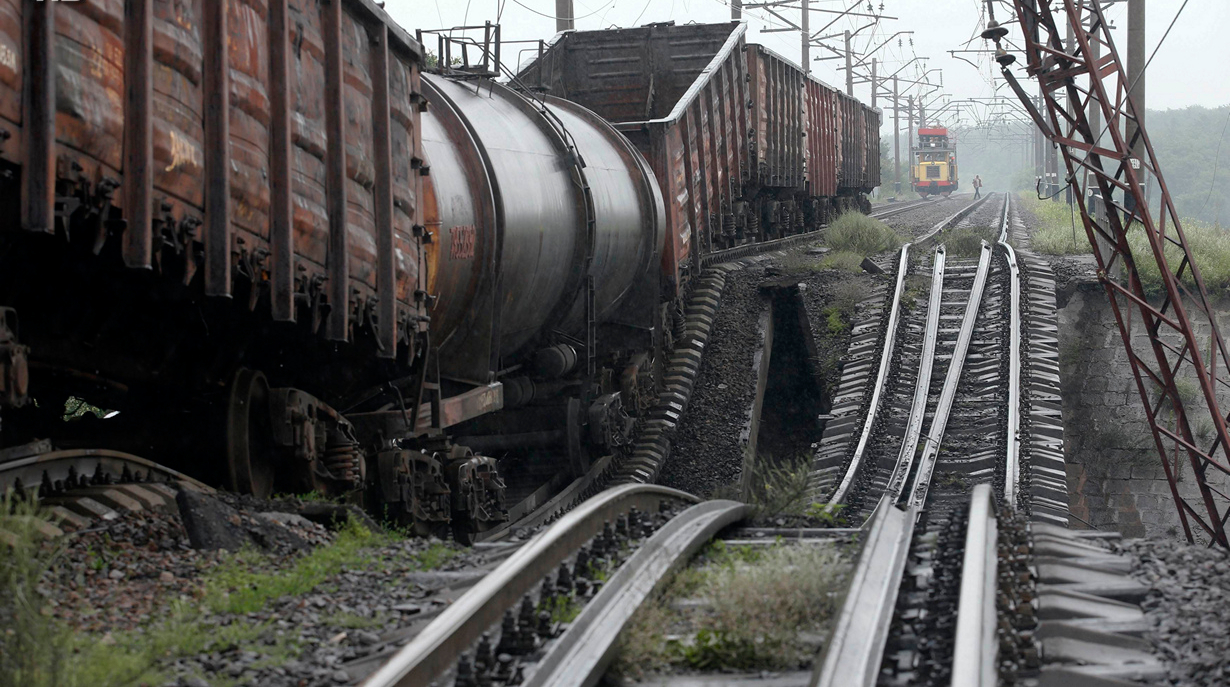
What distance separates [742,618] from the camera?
3984mm

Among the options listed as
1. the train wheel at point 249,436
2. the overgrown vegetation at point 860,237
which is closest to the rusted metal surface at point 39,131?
the train wheel at point 249,436

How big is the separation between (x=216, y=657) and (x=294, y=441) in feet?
10.2

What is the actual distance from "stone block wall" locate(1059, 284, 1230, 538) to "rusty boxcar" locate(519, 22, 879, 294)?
549 centimetres

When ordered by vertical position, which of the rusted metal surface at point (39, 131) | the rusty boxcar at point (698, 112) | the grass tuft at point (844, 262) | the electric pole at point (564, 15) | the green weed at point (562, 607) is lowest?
the green weed at point (562, 607)

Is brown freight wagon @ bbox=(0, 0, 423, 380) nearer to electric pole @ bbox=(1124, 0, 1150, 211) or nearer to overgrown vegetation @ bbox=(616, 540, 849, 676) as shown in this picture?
overgrown vegetation @ bbox=(616, 540, 849, 676)

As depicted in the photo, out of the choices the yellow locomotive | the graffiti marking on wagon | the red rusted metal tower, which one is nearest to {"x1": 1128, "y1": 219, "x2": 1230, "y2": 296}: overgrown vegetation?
the red rusted metal tower

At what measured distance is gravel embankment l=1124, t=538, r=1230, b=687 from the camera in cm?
354

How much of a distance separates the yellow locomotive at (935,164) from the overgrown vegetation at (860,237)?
4902 centimetres

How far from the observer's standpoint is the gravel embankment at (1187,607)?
3.54 meters

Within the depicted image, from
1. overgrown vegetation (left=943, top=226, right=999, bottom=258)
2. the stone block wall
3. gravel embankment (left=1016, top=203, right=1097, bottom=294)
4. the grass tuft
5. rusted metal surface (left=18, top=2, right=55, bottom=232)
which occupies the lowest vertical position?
the stone block wall

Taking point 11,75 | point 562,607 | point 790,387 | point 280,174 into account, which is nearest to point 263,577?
point 562,607

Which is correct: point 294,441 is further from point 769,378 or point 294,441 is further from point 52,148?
point 769,378

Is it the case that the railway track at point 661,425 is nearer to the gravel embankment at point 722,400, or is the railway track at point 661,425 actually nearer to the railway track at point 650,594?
the gravel embankment at point 722,400

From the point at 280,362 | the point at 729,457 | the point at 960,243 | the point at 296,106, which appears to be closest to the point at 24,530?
the point at 296,106
